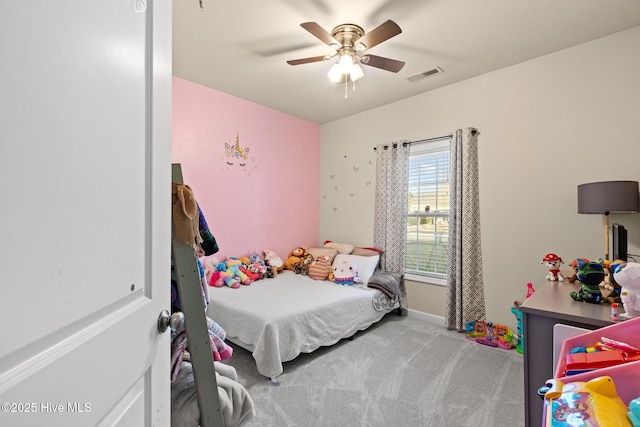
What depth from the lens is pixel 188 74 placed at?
2.98 meters

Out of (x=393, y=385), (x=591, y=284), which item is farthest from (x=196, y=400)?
(x=591, y=284)

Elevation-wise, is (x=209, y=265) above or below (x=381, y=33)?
below

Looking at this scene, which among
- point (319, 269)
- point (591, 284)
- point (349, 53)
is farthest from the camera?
point (319, 269)

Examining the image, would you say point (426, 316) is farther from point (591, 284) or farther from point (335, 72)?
point (335, 72)

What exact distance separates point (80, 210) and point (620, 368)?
1.22m

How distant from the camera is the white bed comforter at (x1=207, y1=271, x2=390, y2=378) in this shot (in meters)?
Result: 2.22

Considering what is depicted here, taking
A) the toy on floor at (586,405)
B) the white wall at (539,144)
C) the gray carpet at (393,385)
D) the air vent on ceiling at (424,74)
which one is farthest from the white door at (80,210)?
the white wall at (539,144)

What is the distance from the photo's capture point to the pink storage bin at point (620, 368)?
0.71 m

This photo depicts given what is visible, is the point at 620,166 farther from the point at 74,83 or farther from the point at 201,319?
the point at 74,83

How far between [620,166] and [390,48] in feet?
6.73

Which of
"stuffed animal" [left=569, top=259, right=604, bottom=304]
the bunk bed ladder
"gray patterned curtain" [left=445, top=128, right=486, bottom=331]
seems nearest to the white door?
the bunk bed ladder

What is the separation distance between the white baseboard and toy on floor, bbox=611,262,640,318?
2165mm

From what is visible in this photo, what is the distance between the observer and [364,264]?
11.4ft

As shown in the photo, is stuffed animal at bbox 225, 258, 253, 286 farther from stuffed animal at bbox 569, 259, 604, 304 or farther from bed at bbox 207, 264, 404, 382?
stuffed animal at bbox 569, 259, 604, 304
